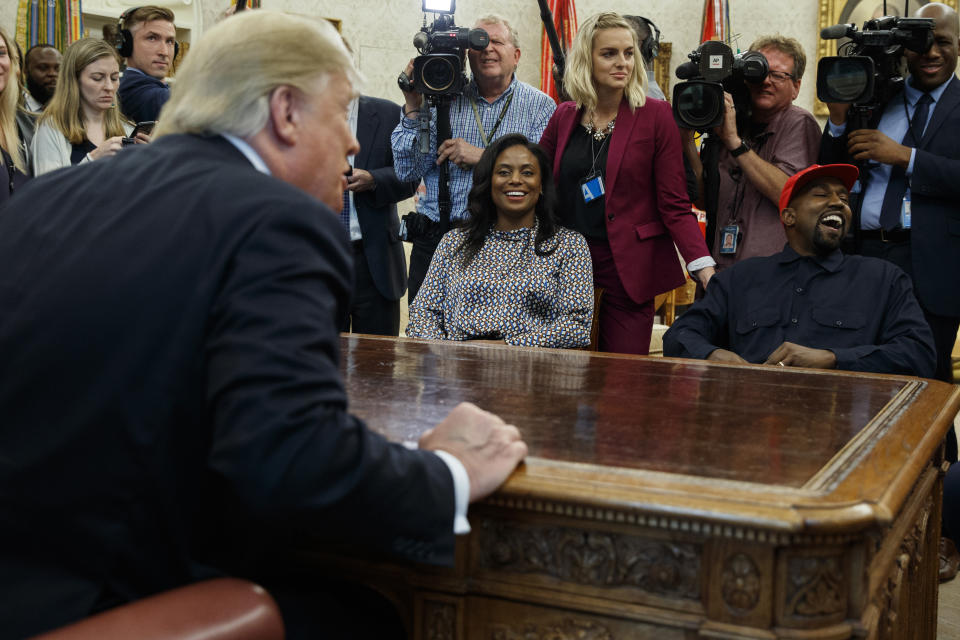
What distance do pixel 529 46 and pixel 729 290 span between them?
456 centimetres

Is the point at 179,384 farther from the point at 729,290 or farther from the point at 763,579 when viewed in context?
the point at 729,290

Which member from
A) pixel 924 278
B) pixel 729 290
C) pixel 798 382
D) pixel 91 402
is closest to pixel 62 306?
pixel 91 402

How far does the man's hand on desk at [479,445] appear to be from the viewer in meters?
1.15

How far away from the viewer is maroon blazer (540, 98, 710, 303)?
3.28 metres

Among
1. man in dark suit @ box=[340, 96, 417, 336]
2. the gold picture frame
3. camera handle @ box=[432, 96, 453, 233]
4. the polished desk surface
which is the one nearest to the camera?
the polished desk surface

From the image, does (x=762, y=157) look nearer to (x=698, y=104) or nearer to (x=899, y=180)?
(x=698, y=104)

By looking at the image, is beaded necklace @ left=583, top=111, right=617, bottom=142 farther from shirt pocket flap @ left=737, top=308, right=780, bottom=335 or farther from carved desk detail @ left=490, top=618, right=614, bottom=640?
carved desk detail @ left=490, top=618, right=614, bottom=640

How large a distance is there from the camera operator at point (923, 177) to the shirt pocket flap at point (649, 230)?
0.65 metres

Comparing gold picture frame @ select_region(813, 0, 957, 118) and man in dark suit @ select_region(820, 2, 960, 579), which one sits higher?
gold picture frame @ select_region(813, 0, 957, 118)

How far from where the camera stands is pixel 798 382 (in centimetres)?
201

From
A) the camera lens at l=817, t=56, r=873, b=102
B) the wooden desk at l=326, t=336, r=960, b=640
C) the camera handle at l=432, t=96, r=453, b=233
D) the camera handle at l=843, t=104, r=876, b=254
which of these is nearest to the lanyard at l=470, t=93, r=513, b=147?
the camera handle at l=432, t=96, r=453, b=233

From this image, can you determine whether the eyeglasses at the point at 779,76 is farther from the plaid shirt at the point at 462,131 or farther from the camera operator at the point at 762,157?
the plaid shirt at the point at 462,131

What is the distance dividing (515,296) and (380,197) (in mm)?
815

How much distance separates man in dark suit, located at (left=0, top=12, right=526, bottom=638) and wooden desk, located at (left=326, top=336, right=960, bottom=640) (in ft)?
0.46
